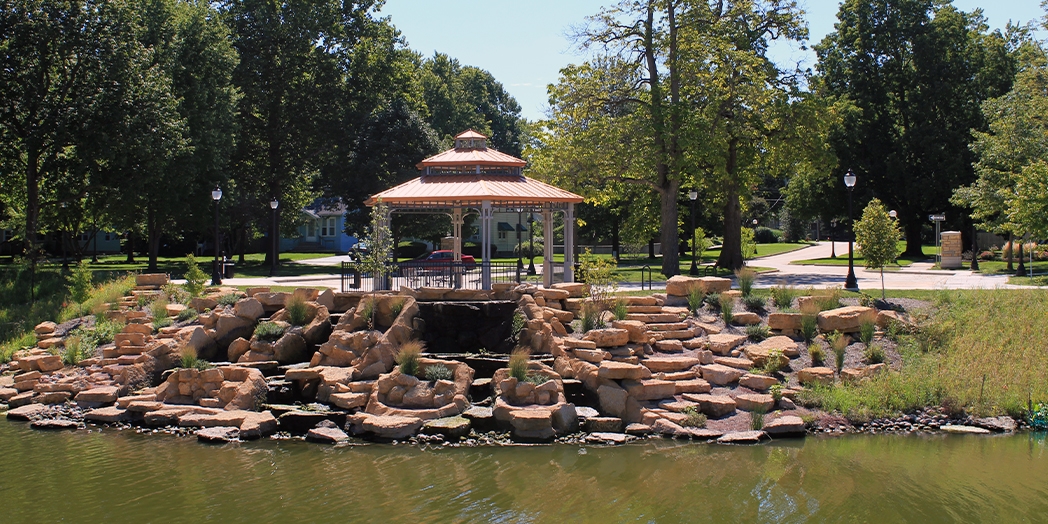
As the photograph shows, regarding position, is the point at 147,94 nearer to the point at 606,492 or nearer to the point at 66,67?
the point at 66,67

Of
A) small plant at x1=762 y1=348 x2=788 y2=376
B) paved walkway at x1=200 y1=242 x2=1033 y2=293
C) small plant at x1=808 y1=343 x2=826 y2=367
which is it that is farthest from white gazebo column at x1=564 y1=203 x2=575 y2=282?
small plant at x1=808 y1=343 x2=826 y2=367

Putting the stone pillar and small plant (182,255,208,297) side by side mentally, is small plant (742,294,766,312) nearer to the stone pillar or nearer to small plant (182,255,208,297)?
small plant (182,255,208,297)

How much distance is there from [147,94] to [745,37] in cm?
2077

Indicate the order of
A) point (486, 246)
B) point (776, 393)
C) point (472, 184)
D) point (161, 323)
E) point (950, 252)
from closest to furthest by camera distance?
point (776, 393)
point (161, 323)
point (486, 246)
point (472, 184)
point (950, 252)

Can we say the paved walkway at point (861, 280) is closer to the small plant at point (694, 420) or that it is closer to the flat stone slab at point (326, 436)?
the small plant at point (694, 420)

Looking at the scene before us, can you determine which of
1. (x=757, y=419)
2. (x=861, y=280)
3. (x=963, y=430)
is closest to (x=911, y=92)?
(x=861, y=280)

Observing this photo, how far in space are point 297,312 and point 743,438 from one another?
10.9 metres

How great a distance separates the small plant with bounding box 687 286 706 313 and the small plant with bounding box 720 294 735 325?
20.9 inches

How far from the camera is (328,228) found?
6612cm

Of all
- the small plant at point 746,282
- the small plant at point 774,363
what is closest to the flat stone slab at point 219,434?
the small plant at point 774,363

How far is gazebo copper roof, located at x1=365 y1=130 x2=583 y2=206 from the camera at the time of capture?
2252 centimetres

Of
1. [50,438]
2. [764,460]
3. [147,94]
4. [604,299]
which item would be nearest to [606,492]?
[764,460]

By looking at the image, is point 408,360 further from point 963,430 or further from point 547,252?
point 963,430

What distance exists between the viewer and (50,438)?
1520 cm
